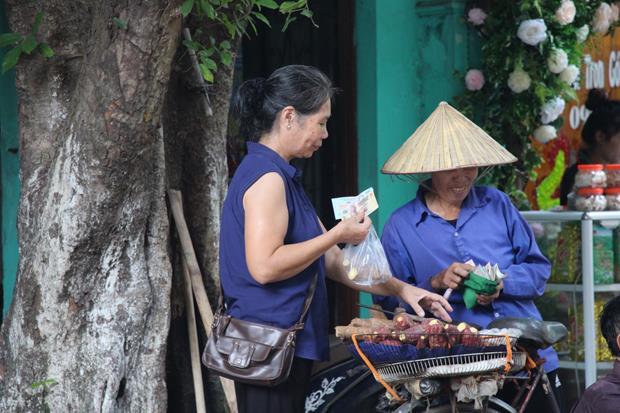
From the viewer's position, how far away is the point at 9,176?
5.07m

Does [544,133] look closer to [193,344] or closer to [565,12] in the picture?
[565,12]

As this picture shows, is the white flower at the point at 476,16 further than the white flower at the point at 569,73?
No

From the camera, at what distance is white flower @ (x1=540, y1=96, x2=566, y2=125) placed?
714 centimetres

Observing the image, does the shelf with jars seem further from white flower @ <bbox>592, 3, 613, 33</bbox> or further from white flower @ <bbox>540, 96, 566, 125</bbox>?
white flower @ <bbox>592, 3, 613, 33</bbox>

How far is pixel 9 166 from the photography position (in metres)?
5.07

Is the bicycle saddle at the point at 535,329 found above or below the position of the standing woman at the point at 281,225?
below

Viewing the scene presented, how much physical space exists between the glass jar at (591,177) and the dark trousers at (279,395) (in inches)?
105

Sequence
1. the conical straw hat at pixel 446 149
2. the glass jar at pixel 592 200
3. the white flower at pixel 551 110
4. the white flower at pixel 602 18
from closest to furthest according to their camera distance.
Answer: the conical straw hat at pixel 446 149
the glass jar at pixel 592 200
the white flower at pixel 551 110
the white flower at pixel 602 18

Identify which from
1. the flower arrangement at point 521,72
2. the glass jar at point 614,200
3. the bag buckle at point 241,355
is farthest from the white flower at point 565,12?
the bag buckle at point 241,355

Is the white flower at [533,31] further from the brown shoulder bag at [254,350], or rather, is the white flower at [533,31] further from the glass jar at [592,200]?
the brown shoulder bag at [254,350]

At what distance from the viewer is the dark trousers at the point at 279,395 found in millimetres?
4004

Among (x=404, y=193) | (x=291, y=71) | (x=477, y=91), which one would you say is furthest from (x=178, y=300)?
(x=477, y=91)

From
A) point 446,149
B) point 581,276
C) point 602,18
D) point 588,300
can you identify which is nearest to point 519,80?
point 602,18

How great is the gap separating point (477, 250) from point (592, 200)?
175 cm
